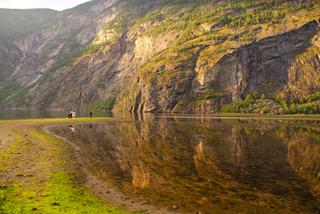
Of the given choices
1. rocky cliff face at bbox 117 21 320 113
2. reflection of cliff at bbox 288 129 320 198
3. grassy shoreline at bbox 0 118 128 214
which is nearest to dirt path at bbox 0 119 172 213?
grassy shoreline at bbox 0 118 128 214

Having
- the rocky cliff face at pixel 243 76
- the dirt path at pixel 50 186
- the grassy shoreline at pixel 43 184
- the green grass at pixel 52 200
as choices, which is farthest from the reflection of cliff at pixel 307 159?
the rocky cliff face at pixel 243 76

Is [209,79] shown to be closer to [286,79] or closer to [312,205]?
[286,79]

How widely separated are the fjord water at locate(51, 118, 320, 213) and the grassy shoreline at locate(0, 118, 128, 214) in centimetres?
257

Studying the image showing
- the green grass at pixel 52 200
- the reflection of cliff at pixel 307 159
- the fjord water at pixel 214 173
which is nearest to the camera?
the green grass at pixel 52 200

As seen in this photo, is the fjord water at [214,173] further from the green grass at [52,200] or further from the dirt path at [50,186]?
the green grass at [52,200]

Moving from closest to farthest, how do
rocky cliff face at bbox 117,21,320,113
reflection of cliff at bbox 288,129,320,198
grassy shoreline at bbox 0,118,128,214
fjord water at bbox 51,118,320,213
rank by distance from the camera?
grassy shoreline at bbox 0,118,128,214
fjord water at bbox 51,118,320,213
reflection of cliff at bbox 288,129,320,198
rocky cliff face at bbox 117,21,320,113

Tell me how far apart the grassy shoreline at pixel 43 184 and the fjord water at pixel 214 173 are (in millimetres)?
2569

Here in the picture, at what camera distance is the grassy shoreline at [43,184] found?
21.7 m

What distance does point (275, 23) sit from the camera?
19588 cm

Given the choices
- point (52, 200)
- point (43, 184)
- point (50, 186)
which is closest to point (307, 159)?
point (50, 186)

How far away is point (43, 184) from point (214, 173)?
14.4 m

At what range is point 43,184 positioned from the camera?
27.3 metres

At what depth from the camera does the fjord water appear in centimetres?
2289

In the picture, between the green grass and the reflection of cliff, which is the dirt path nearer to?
the green grass
